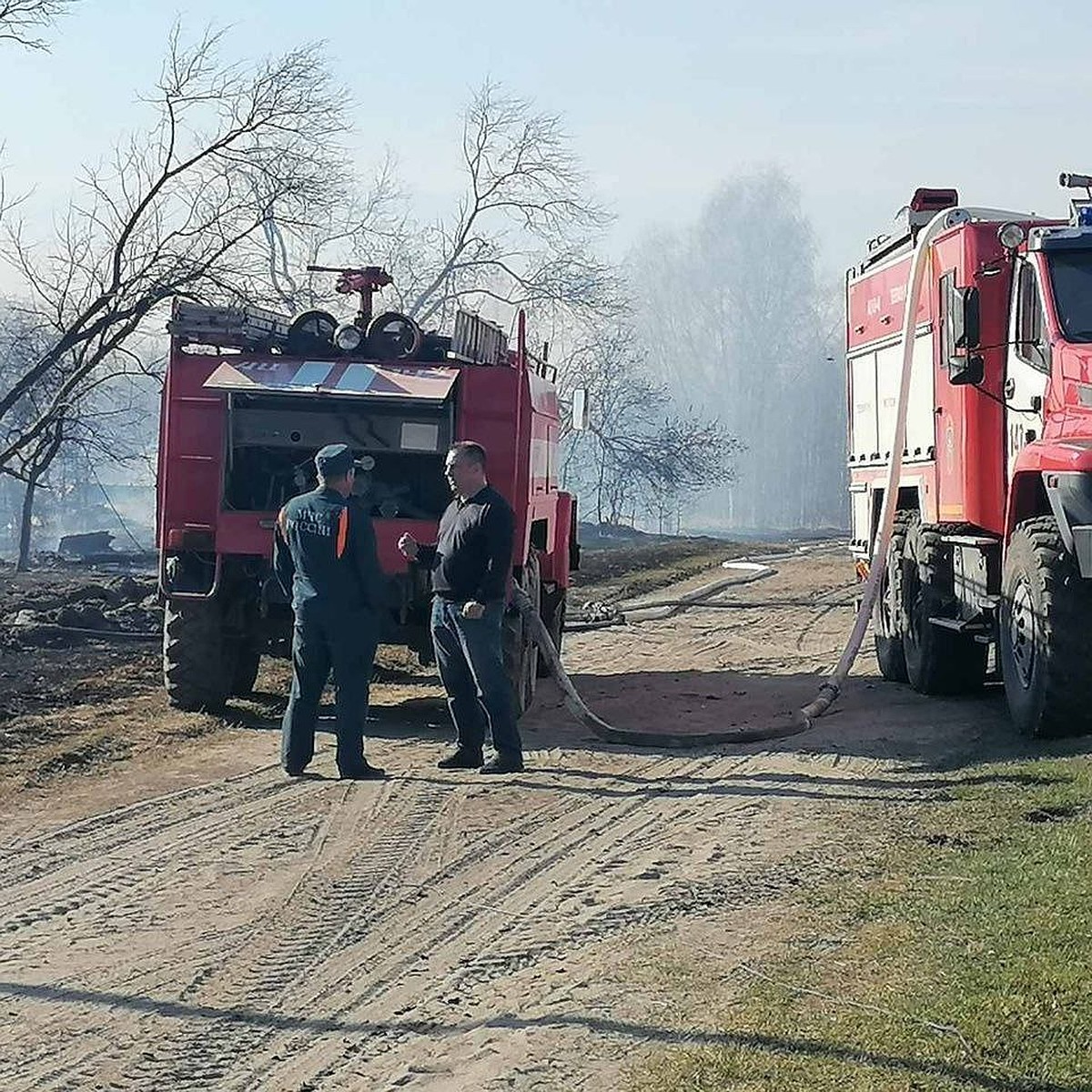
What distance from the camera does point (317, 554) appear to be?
992cm

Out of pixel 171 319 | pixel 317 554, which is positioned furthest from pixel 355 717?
pixel 171 319

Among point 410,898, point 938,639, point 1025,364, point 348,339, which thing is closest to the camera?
point 410,898

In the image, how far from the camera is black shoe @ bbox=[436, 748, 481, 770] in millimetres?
10125

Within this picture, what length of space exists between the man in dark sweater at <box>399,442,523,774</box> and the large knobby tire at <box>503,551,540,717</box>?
0.87 meters

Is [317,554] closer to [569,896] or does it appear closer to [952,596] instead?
[569,896]

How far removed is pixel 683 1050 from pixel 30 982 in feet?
8.05

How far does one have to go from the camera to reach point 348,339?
1188 cm

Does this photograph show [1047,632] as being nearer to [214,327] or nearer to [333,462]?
[333,462]

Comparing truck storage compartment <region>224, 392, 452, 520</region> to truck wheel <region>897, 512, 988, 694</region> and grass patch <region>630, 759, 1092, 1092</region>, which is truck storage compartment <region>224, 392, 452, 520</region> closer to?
truck wheel <region>897, 512, 988, 694</region>

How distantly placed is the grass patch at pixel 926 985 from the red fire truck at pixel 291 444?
4780mm

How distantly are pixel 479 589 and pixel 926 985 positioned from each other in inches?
196

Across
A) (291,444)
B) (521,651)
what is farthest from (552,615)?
(291,444)

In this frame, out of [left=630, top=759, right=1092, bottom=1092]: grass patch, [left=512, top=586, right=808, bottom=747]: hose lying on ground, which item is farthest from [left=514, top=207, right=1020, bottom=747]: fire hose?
[left=630, top=759, right=1092, bottom=1092]: grass patch

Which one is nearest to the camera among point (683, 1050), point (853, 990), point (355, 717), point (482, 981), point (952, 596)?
point (683, 1050)
